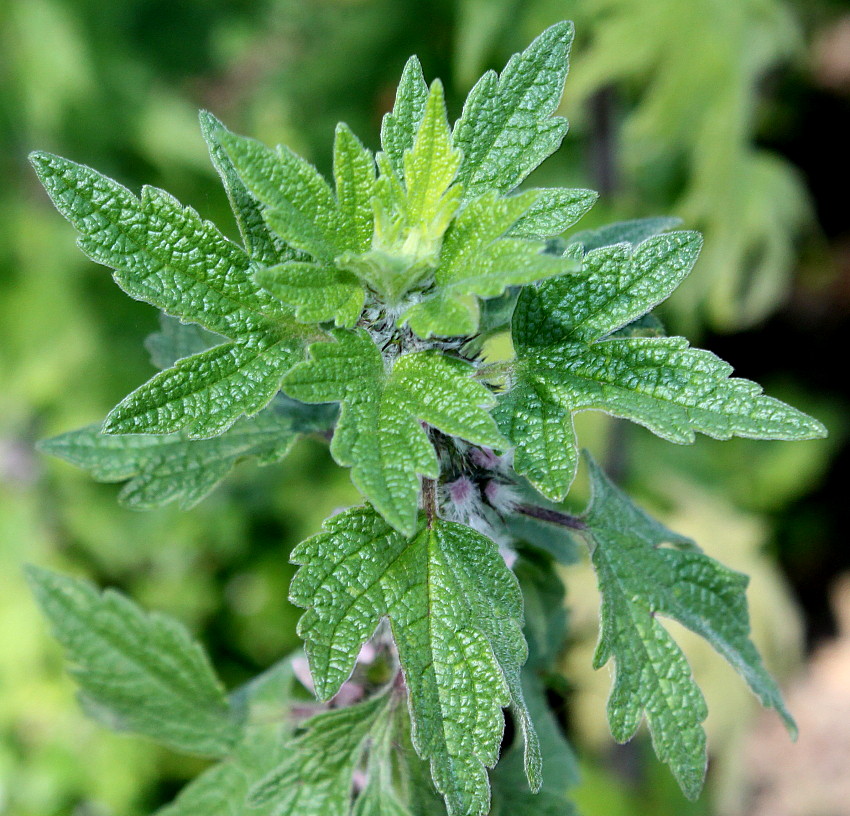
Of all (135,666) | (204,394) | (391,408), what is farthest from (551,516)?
(135,666)

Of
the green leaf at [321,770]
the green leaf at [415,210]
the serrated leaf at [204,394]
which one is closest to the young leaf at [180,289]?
the serrated leaf at [204,394]

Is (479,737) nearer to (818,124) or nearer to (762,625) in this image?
(762,625)

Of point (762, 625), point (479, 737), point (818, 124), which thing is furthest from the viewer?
point (818, 124)

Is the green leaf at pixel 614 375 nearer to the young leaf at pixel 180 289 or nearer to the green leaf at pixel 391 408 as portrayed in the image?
the green leaf at pixel 391 408

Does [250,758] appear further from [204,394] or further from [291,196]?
[291,196]

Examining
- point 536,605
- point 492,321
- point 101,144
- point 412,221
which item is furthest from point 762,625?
point 101,144

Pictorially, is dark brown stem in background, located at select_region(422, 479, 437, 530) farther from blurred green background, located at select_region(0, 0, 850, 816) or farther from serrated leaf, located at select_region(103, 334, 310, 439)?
blurred green background, located at select_region(0, 0, 850, 816)

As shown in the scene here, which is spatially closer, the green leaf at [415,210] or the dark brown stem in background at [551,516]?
the green leaf at [415,210]
